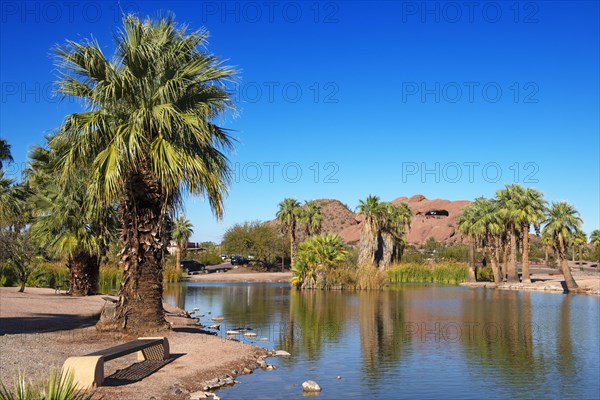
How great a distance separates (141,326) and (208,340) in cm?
190

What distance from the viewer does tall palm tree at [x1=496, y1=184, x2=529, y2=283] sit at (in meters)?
56.9

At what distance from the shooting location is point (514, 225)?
191 ft

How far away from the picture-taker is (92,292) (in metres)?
31.8

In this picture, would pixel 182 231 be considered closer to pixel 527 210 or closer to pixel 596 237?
pixel 527 210

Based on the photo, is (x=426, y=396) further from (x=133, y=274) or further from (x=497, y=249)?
(x=497, y=249)

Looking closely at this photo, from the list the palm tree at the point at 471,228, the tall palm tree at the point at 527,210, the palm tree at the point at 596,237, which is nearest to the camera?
the tall palm tree at the point at 527,210

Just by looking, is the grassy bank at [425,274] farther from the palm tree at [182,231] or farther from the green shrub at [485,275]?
the palm tree at [182,231]

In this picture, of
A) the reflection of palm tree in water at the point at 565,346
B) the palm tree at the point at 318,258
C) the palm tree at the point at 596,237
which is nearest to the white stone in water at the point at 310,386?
the reflection of palm tree in water at the point at 565,346

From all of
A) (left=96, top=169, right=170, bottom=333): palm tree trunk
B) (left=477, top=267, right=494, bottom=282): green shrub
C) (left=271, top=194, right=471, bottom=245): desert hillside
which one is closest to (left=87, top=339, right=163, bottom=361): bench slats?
(left=96, top=169, right=170, bottom=333): palm tree trunk

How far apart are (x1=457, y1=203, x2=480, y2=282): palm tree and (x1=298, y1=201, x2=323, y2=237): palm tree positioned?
19.5 meters


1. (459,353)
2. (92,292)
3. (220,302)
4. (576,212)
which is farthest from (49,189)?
(576,212)

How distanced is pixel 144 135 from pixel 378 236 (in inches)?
1874

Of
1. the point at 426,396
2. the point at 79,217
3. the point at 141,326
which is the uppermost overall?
the point at 79,217

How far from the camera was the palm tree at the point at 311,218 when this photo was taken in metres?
77.9
